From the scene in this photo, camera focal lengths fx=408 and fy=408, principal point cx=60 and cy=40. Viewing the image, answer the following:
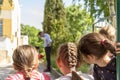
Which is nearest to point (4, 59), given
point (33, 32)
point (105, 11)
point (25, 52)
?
point (105, 11)

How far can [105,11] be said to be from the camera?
18.2 metres

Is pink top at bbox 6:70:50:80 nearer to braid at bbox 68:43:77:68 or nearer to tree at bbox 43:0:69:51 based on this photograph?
braid at bbox 68:43:77:68

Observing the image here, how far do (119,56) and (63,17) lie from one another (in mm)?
36516

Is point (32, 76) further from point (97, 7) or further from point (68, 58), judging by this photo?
point (97, 7)

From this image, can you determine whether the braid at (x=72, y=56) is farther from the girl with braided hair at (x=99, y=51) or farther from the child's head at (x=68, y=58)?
the girl with braided hair at (x=99, y=51)

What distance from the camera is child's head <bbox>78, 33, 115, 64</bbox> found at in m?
3.28

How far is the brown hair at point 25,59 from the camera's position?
A: 395cm

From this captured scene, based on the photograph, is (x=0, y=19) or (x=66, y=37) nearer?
(x=66, y=37)

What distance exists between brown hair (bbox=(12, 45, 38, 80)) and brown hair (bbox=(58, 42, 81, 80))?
13.0 inches

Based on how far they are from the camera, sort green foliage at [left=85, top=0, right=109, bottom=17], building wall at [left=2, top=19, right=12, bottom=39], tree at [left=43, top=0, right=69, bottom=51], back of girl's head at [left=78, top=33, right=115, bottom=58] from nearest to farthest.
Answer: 1. back of girl's head at [left=78, top=33, right=115, bottom=58]
2. green foliage at [left=85, top=0, right=109, bottom=17]
3. tree at [left=43, top=0, right=69, bottom=51]
4. building wall at [left=2, top=19, right=12, bottom=39]

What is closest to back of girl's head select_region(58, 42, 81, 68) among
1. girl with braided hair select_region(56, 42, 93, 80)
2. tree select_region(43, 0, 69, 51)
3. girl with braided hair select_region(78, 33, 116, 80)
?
girl with braided hair select_region(56, 42, 93, 80)

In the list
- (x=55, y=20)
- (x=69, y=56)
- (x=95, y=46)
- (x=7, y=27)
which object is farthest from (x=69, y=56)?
(x=7, y=27)

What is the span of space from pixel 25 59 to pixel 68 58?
498 mm

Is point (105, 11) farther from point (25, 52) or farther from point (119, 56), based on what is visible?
point (119, 56)
